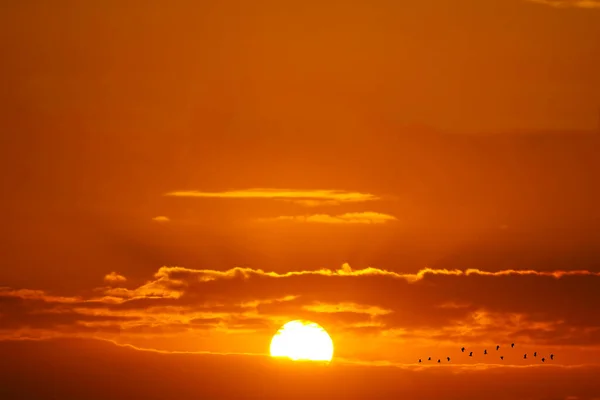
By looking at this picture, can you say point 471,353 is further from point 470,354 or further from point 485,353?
point 485,353

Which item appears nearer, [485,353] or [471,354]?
[485,353]

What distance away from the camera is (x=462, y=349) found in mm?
166750

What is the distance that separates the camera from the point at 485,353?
15900cm

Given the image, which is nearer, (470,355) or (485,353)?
(485,353)

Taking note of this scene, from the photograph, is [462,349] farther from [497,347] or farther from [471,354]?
[497,347]

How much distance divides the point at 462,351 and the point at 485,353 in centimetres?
1223

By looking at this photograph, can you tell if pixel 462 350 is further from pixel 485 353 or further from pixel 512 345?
pixel 512 345

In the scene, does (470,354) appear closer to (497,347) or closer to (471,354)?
(471,354)

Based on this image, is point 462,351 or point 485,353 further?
point 462,351

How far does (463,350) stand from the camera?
168125mm

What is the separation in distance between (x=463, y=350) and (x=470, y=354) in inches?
227

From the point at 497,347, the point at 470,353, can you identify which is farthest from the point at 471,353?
the point at 497,347

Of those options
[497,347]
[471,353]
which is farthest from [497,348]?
[471,353]

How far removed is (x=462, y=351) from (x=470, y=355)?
15.8 feet
